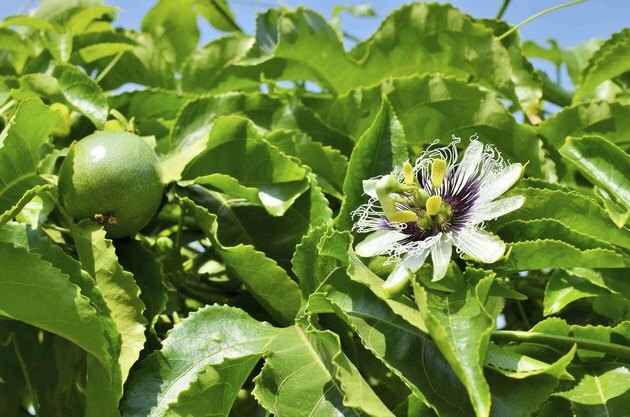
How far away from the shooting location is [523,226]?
762mm

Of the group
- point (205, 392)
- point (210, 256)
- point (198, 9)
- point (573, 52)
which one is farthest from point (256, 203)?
point (573, 52)

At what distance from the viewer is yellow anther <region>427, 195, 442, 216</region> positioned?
757 millimetres

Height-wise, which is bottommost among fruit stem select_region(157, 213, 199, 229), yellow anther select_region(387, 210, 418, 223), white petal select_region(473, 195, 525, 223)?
fruit stem select_region(157, 213, 199, 229)

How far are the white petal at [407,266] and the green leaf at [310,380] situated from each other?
0.26 feet

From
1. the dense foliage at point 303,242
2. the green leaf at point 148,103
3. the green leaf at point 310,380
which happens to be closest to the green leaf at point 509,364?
the dense foliage at point 303,242

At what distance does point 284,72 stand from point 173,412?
588 mm

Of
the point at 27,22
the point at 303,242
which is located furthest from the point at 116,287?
the point at 27,22

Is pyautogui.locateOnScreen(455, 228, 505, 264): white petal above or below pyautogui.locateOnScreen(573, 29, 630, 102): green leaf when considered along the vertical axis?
below

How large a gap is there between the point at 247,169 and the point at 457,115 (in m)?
0.28

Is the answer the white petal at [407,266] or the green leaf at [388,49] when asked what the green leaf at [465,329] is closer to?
the white petal at [407,266]

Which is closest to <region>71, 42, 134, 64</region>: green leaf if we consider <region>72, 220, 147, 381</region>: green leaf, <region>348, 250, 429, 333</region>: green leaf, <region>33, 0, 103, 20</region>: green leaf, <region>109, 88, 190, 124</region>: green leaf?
<region>109, 88, 190, 124</region>: green leaf

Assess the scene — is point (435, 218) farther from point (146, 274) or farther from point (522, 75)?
point (522, 75)

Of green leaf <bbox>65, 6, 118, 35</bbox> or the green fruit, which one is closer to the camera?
the green fruit

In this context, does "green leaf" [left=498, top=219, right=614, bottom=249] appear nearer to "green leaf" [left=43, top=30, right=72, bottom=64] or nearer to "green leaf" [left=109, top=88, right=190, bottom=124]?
"green leaf" [left=109, top=88, right=190, bottom=124]
